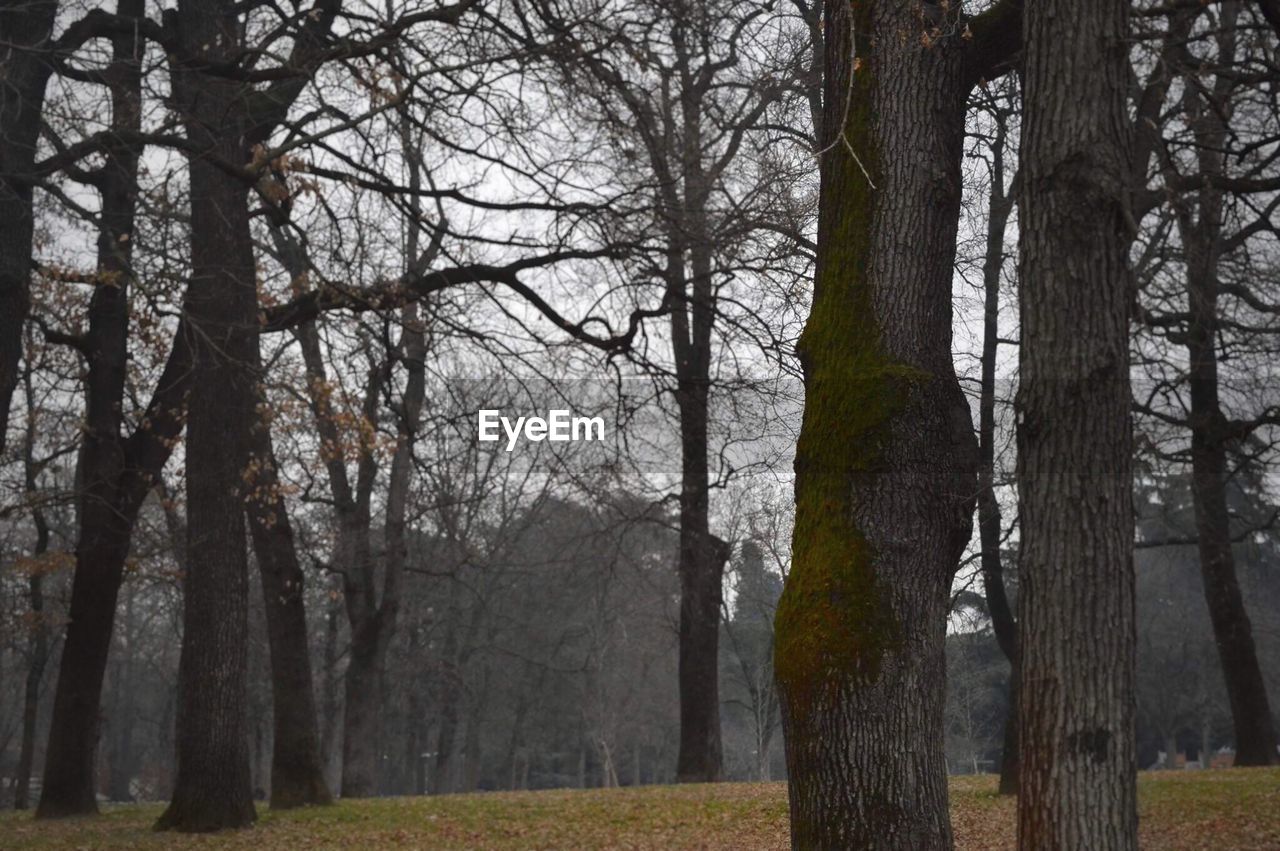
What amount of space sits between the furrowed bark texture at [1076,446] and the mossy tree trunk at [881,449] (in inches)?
17.0

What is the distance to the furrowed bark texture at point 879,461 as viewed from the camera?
5402mm

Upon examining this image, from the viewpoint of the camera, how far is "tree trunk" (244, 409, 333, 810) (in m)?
14.3

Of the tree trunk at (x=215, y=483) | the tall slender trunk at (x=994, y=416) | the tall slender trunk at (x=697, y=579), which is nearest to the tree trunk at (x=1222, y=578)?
the tall slender trunk at (x=994, y=416)

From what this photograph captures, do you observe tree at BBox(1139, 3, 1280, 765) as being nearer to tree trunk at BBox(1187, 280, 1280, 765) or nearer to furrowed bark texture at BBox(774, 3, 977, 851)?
tree trunk at BBox(1187, 280, 1280, 765)

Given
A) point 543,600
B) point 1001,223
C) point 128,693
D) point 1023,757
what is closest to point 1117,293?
point 1023,757

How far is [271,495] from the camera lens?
41.6ft

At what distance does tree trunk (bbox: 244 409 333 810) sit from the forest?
6 cm

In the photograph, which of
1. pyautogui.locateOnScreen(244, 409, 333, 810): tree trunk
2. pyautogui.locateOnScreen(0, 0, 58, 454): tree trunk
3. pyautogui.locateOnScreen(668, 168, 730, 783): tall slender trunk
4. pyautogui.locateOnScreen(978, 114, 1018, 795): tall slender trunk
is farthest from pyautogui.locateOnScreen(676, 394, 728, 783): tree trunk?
pyautogui.locateOnScreen(0, 0, 58, 454): tree trunk

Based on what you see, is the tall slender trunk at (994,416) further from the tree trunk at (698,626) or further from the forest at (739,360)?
the tree trunk at (698,626)

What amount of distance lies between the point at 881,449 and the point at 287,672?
1085cm

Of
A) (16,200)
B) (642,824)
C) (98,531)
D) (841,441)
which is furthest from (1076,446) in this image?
(98,531)

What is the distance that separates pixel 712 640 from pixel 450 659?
1680 centimetres

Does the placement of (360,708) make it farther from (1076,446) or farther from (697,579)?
(1076,446)

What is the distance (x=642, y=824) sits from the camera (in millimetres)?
11148
